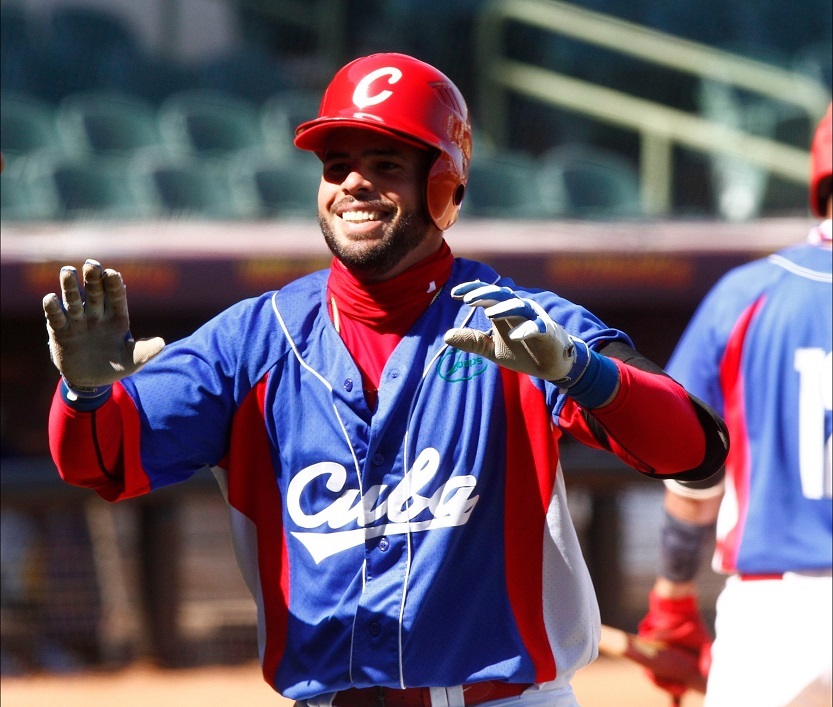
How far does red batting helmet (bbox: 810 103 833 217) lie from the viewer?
115 inches

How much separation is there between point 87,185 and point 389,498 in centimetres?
455

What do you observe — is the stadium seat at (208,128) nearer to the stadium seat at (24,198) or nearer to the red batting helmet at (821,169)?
the stadium seat at (24,198)

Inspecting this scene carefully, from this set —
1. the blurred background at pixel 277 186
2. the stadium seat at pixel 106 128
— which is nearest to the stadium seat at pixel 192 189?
the blurred background at pixel 277 186

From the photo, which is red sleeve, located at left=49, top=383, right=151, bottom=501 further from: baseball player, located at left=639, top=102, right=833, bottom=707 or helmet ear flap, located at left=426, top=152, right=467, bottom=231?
baseball player, located at left=639, top=102, right=833, bottom=707

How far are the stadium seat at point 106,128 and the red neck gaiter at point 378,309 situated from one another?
492 centimetres

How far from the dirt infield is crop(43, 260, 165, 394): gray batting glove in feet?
9.44

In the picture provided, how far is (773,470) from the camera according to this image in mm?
2678

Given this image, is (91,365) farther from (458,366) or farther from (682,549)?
(682,549)

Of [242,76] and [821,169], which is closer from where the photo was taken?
[821,169]

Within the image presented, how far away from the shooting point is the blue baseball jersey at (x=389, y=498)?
1926 millimetres

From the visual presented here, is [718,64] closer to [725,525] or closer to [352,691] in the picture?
[725,525]

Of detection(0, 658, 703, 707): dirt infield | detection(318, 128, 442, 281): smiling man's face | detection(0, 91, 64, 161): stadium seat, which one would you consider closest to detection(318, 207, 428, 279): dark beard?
detection(318, 128, 442, 281): smiling man's face

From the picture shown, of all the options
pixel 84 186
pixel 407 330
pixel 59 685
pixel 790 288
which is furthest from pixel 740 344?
pixel 84 186

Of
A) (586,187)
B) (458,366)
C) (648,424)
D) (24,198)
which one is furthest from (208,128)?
(648,424)
